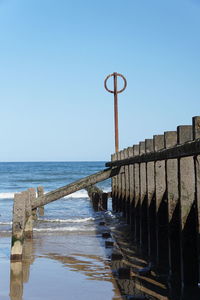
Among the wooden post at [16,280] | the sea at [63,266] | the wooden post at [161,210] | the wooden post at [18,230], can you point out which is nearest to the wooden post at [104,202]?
the sea at [63,266]

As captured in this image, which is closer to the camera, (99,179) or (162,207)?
(162,207)

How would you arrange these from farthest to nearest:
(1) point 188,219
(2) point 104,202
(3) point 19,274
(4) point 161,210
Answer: (2) point 104,202
(4) point 161,210
(3) point 19,274
(1) point 188,219

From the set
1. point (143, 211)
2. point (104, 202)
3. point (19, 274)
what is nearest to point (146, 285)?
point (19, 274)

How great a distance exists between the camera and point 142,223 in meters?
7.44

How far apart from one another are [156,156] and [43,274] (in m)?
1.96

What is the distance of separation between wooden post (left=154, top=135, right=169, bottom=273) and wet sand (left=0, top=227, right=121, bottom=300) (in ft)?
2.28

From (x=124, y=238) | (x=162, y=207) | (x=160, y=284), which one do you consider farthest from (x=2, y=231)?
(x=160, y=284)

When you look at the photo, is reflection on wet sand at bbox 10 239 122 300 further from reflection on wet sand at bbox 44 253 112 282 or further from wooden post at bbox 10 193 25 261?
wooden post at bbox 10 193 25 261

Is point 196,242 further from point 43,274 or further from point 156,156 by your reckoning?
point 43,274

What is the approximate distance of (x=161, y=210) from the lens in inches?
235

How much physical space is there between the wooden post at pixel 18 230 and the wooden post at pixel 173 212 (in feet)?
7.65

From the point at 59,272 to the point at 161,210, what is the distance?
1.49m

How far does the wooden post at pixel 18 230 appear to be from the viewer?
21.2ft

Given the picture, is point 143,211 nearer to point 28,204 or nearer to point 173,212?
point 28,204
